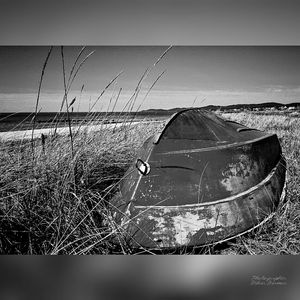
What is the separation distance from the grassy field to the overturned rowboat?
0.29 feet

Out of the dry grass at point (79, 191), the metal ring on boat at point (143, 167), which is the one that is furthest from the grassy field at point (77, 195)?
the metal ring on boat at point (143, 167)

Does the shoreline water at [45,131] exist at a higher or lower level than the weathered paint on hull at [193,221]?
higher

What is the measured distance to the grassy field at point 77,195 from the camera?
1.64 meters

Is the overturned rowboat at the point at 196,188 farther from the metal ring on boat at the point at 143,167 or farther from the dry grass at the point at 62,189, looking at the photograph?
the dry grass at the point at 62,189

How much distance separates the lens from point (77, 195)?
170 cm

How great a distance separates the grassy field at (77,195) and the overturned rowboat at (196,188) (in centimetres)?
9

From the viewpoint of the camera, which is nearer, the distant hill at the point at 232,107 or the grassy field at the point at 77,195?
the grassy field at the point at 77,195

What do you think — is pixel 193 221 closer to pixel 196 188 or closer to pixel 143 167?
pixel 196 188

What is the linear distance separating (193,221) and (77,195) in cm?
57

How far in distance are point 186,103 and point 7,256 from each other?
3.87 ft
